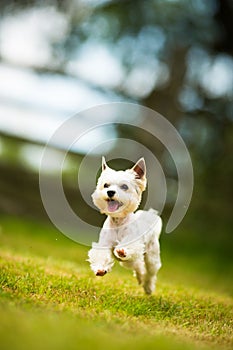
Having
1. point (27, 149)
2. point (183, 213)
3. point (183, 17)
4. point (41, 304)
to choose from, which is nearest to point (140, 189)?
point (41, 304)

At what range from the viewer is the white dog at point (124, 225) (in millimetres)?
4086

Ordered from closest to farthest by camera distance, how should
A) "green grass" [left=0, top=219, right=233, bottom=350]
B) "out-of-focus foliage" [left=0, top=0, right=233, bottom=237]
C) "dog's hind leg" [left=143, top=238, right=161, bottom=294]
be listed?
"green grass" [left=0, top=219, right=233, bottom=350] < "dog's hind leg" [left=143, top=238, right=161, bottom=294] < "out-of-focus foliage" [left=0, top=0, right=233, bottom=237]

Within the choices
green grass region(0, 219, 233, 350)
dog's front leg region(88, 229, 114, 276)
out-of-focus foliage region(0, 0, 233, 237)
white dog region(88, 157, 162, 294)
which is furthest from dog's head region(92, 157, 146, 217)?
out-of-focus foliage region(0, 0, 233, 237)

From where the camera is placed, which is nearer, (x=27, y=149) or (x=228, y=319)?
(x=228, y=319)

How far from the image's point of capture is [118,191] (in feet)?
13.3

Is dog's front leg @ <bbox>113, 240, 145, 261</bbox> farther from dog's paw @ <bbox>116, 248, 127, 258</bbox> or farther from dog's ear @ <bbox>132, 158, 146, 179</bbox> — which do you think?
dog's ear @ <bbox>132, 158, 146, 179</bbox>

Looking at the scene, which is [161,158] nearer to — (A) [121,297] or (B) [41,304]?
(A) [121,297]

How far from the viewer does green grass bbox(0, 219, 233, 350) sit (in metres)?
2.83

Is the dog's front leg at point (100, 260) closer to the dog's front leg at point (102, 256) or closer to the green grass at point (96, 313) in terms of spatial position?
the dog's front leg at point (102, 256)

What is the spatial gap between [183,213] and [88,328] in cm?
713

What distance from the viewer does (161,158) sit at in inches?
412

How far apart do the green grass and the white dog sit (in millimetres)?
283

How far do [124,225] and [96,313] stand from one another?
2.78ft

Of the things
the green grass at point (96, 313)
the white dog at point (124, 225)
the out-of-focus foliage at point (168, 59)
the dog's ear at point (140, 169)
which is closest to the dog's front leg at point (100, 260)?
the white dog at point (124, 225)
